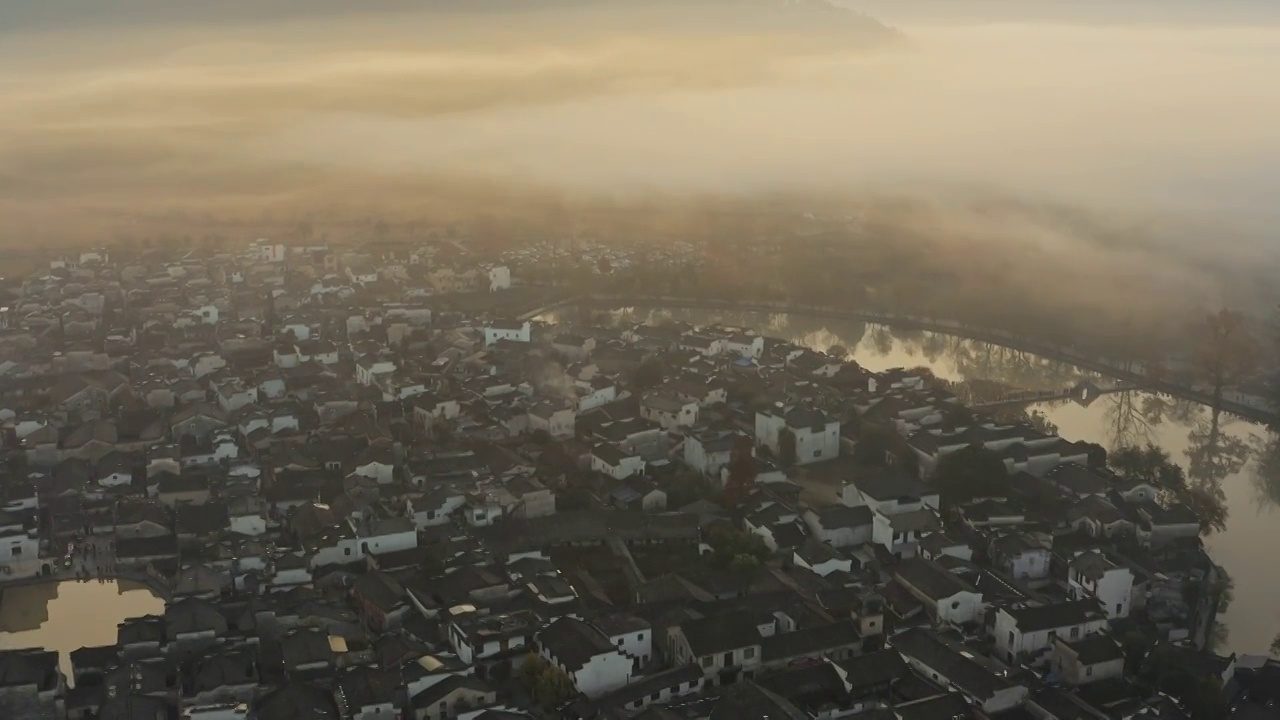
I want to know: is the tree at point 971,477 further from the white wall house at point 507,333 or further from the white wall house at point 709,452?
the white wall house at point 507,333

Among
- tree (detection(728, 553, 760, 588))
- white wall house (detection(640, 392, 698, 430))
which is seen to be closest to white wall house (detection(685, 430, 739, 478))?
white wall house (detection(640, 392, 698, 430))

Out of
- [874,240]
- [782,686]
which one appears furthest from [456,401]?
[874,240]

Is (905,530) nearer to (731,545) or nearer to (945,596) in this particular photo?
(945,596)

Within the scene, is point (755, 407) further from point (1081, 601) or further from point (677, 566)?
point (1081, 601)

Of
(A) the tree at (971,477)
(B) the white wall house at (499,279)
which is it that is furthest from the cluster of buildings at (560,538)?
(B) the white wall house at (499,279)

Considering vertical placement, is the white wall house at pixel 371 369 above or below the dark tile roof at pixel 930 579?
above

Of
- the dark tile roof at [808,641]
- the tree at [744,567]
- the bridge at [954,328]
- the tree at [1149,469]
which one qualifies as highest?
the tree at [744,567]
